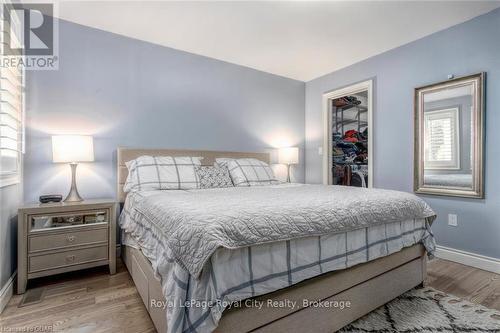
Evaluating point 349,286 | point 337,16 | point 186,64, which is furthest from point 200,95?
point 349,286

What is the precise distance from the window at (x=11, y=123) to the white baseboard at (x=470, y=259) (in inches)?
153

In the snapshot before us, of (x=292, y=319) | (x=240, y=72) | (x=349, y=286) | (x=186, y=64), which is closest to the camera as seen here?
(x=292, y=319)

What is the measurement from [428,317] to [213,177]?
2.07 meters

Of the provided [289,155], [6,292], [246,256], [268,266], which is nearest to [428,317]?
[268,266]

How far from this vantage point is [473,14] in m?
2.42

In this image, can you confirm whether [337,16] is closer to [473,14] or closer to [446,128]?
[473,14]

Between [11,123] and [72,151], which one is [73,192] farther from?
[11,123]

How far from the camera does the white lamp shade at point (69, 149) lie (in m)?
2.25

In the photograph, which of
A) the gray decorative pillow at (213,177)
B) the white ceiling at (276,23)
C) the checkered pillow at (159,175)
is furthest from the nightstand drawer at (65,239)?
the white ceiling at (276,23)

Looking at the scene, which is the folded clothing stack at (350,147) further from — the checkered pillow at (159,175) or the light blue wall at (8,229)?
→ the light blue wall at (8,229)

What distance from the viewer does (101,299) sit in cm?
185

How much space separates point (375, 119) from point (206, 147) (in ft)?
7.27

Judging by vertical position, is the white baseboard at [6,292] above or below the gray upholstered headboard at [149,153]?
below

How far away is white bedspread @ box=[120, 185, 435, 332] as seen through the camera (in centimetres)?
102
